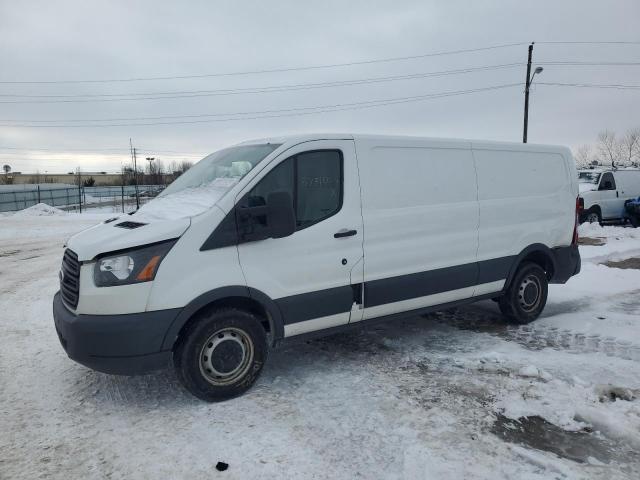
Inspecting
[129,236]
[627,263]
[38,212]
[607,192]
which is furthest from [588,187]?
[38,212]

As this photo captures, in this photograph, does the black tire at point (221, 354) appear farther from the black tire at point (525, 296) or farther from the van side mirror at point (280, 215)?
the black tire at point (525, 296)

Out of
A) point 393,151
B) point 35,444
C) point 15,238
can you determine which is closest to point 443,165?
point 393,151

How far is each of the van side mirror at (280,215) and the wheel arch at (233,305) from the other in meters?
0.53

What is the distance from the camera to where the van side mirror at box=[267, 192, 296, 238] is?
3799 mm

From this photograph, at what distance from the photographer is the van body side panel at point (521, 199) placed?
5461mm

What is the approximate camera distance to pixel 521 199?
5785 mm

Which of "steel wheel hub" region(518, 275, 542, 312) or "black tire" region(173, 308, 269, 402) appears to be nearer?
"black tire" region(173, 308, 269, 402)

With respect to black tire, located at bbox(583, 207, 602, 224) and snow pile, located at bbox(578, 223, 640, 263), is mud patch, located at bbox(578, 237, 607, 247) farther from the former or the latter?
black tire, located at bbox(583, 207, 602, 224)

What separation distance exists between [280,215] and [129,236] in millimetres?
1161

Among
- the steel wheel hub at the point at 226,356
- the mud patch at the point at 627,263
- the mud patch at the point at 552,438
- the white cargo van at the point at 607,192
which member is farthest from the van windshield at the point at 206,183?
the white cargo van at the point at 607,192

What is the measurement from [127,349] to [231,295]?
859mm

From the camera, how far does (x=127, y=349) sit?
11.7ft

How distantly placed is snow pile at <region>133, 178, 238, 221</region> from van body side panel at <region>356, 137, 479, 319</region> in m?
1.33

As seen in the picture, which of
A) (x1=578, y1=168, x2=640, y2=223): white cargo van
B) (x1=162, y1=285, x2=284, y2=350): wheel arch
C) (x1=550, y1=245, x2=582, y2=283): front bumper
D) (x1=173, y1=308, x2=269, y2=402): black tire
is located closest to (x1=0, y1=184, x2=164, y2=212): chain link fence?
(x1=578, y1=168, x2=640, y2=223): white cargo van
